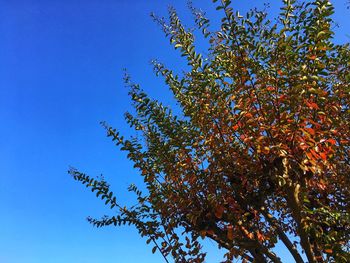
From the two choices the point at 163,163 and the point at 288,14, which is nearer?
the point at 288,14

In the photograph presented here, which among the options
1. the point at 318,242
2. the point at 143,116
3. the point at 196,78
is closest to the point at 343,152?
the point at 318,242

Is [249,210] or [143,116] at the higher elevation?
[143,116]

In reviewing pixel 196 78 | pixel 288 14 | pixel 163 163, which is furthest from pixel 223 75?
pixel 163 163

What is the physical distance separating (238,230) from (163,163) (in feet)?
4.83

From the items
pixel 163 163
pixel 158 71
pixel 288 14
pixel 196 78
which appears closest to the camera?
pixel 288 14

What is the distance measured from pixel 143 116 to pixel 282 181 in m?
2.43

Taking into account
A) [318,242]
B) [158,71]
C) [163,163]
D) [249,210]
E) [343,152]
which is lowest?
[318,242]

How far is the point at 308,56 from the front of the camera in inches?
182

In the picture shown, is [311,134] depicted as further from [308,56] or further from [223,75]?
[223,75]

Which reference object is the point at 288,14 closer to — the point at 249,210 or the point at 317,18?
the point at 317,18

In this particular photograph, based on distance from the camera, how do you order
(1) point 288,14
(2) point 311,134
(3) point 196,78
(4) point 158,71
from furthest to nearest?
1. (4) point 158,71
2. (3) point 196,78
3. (1) point 288,14
4. (2) point 311,134

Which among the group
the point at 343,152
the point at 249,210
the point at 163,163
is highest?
the point at 343,152

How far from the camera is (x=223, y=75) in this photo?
560 cm

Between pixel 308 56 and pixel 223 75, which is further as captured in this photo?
pixel 223 75
